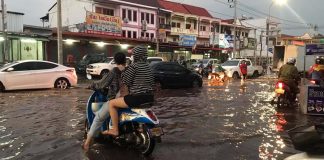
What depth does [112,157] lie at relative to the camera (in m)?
6.48

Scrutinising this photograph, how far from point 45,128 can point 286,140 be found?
518cm

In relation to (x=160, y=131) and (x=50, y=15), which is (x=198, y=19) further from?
(x=160, y=131)

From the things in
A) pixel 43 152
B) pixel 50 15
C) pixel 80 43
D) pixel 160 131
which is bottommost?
pixel 43 152

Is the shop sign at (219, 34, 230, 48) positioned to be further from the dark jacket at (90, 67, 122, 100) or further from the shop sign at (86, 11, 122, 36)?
the dark jacket at (90, 67, 122, 100)

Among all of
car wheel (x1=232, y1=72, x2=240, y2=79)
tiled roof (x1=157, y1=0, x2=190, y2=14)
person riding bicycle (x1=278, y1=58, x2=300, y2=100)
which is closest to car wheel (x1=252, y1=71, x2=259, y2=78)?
car wheel (x1=232, y1=72, x2=240, y2=79)

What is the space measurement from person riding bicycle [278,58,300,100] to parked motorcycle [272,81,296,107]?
148 millimetres

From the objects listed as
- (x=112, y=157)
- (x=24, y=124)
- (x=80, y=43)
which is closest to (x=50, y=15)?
(x=80, y=43)

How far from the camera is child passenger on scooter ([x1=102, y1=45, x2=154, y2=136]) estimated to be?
626cm

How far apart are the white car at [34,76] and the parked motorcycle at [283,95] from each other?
10.3 m

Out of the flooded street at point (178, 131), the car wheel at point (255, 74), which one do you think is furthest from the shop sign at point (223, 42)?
the flooded street at point (178, 131)

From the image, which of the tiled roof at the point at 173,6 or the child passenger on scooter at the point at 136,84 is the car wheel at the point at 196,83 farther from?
the tiled roof at the point at 173,6

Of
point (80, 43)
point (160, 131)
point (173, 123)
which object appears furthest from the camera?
point (80, 43)

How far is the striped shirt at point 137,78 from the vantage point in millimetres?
6309

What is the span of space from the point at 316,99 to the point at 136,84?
6919 mm
